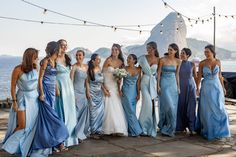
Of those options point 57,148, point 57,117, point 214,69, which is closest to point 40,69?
point 57,117

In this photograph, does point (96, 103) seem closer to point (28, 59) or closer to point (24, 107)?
point (24, 107)

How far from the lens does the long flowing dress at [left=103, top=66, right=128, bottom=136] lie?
706 cm

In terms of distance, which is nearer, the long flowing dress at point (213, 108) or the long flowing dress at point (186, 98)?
the long flowing dress at point (213, 108)

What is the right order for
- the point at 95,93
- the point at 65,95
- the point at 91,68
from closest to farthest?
the point at 65,95 < the point at 91,68 < the point at 95,93

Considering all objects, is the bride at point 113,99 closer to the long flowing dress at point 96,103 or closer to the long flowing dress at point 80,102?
the long flowing dress at point 96,103

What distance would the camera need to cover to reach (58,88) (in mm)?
6133

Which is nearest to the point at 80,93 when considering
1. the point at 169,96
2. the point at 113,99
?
the point at 113,99

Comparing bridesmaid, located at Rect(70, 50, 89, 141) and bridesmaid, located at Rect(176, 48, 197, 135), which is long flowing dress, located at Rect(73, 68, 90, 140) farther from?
bridesmaid, located at Rect(176, 48, 197, 135)

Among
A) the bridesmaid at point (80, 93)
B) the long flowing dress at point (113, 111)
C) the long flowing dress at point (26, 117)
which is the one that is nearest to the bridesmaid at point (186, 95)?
the long flowing dress at point (113, 111)

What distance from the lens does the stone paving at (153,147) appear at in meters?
5.89

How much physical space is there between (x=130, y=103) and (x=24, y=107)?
2.50 meters

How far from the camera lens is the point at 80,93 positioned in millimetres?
6746

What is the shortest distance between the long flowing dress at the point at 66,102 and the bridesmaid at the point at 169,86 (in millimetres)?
1967

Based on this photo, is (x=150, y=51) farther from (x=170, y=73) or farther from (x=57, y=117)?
(x=57, y=117)
